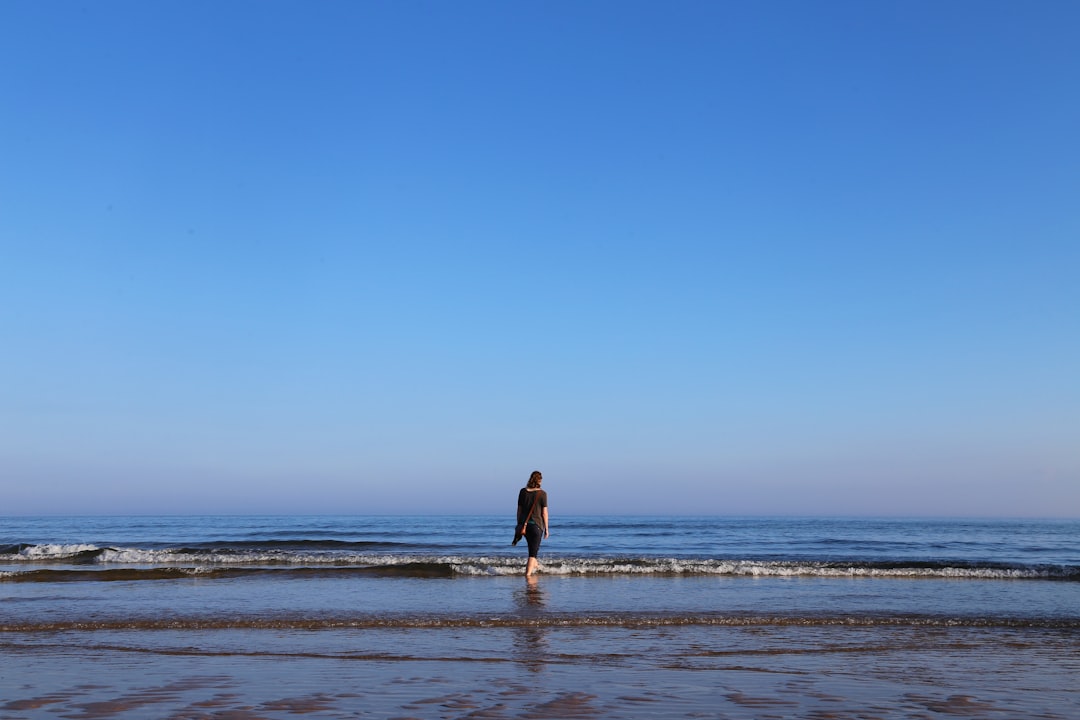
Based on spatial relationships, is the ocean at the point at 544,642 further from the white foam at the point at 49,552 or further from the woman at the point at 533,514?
the white foam at the point at 49,552

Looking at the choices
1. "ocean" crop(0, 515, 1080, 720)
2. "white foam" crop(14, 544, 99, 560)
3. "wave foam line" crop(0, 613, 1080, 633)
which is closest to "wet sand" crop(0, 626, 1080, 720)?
"ocean" crop(0, 515, 1080, 720)

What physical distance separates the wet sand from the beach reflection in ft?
0.12

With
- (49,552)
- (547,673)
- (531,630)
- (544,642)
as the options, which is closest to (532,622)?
(531,630)

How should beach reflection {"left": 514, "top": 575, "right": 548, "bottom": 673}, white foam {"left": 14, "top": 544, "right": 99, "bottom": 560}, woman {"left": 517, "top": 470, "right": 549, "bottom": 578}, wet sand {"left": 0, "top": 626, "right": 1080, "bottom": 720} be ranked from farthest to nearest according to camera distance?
white foam {"left": 14, "top": 544, "right": 99, "bottom": 560}
woman {"left": 517, "top": 470, "right": 549, "bottom": 578}
beach reflection {"left": 514, "top": 575, "right": 548, "bottom": 673}
wet sand {"left": 0, "top": 626, "right": 1080, "bottom": 720}

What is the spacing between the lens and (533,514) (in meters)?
14.1

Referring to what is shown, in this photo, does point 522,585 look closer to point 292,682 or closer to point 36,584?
point 292,682

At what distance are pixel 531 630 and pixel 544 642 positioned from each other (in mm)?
882

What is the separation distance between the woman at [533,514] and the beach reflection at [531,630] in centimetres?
93

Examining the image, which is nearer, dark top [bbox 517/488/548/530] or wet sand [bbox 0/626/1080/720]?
wet sand [bbox 0/626/1080/720]

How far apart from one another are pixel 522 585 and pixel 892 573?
25.4ft

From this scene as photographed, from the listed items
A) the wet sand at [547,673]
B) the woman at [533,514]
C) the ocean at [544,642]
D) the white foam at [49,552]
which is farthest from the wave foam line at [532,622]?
the white foam at [49,552]

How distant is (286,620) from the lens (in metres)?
9.45

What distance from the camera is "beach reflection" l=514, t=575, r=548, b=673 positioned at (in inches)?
277

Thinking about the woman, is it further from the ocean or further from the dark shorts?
the ocean
